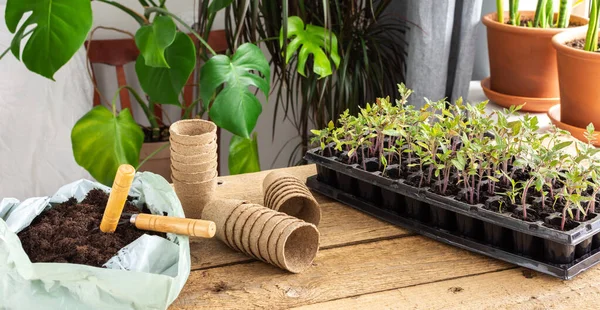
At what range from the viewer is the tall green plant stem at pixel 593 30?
5.60 feet

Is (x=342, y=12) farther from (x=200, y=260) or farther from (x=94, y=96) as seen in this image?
(x=200, y=260)

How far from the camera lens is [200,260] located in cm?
119

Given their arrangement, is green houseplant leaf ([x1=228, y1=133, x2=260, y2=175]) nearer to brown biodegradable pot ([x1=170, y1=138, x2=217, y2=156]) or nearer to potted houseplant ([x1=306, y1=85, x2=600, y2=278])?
potted houseplant ([x1=306, y1=85, x2=600, y2=278])

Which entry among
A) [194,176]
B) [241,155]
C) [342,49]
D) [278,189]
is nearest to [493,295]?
[278,189]

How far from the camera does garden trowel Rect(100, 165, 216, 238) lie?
1044 millimetres

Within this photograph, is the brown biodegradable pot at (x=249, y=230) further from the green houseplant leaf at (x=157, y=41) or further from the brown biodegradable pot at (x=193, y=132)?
the green houseplant leaf at (x=157, y=41)

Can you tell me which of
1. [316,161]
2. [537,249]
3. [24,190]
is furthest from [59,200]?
[24,190]

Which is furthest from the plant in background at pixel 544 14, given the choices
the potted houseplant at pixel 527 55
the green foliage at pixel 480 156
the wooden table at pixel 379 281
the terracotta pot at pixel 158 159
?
the terracotta pot at pixel 158 159

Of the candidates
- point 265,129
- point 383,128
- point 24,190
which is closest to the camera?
point 383,128

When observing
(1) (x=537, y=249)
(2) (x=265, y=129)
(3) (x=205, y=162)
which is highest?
(3) (x=205, y=162)

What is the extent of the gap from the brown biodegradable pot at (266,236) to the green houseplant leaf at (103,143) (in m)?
0.80

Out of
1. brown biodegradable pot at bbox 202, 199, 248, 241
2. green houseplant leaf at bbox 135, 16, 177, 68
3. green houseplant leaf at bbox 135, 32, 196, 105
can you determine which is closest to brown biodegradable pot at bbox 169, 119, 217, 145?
brown biodegradable pot at bbox 202, 199, 248, 241

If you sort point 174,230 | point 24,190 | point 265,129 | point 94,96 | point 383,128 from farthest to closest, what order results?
point 265,129 < point 94,96 < point 24,190 < point 383,128 < point 174,230

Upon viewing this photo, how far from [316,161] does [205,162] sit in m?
0.25
